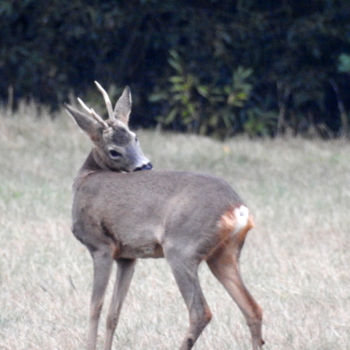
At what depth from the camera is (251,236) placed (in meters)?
9.05

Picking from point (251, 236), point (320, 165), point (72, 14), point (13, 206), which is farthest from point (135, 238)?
point (72, 14)

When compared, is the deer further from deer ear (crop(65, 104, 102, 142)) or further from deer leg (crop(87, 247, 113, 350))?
deer ear (crop(65, 104, 102, 142))

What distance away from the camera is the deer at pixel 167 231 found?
547 centimetres

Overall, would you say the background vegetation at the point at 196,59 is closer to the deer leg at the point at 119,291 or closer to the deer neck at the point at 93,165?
the deer neck at the point at 93,165

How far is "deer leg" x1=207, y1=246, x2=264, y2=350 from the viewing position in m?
5.60

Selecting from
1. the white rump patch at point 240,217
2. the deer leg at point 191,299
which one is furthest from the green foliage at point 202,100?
the deer leg at point 191,299

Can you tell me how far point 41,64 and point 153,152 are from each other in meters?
3.85

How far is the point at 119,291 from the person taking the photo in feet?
19.9

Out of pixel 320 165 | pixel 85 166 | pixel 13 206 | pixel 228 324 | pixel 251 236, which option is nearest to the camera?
pixel 228 324

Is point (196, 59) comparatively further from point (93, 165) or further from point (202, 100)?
point (93, 165)

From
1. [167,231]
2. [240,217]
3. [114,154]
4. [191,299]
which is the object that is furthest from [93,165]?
[191,299]

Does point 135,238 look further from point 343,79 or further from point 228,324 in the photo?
point 343,79

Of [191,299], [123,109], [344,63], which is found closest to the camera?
[191,299]

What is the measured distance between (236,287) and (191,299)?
39cm
